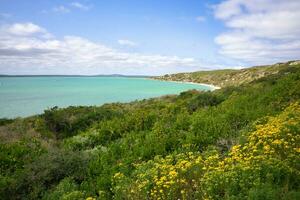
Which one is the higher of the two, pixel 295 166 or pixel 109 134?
pixel 295 166

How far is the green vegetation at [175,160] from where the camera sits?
5.51 m

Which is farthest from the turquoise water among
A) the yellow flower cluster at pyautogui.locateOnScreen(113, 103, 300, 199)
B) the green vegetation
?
the yellow flower cluster at pyautogui.locateOnScreen(113, 103, 300, 199)

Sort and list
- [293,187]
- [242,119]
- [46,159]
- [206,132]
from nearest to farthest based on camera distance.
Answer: [293,187], [46,159], [206,132], [242,119]

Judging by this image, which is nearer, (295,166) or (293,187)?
(293,187)

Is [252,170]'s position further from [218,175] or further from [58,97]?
[58,97]

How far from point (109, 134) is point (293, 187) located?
9361mm

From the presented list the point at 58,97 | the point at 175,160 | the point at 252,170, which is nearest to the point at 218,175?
the point at 252,170

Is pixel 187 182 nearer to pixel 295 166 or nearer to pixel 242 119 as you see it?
pixel 295 166

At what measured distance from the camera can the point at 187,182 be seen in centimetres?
604

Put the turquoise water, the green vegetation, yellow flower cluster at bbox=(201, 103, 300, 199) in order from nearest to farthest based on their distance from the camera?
yellow flower cluster at bbox=(201, 103, 300, 199), the green vegetation, the turquoise water

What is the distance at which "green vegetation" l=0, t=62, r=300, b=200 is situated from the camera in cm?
551

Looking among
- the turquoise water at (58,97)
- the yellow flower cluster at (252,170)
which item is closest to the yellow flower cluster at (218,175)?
the yellow flower cluster at (252,170)

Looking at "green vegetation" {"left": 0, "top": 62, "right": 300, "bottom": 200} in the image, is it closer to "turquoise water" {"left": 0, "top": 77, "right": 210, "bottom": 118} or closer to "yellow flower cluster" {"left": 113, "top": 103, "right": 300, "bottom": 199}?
"yellow flower cluster" {"left": 113, "top": 103, "right": 300, "bottom": 199}

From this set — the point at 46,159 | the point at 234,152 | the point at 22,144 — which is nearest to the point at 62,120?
the point at 22,144
